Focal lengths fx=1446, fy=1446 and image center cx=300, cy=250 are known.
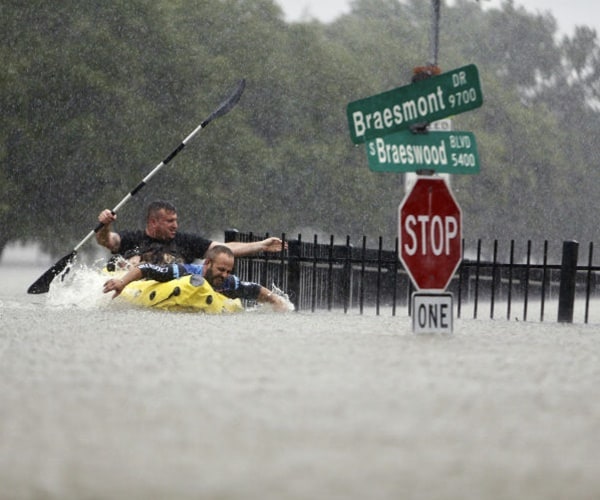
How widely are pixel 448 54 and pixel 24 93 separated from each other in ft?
107

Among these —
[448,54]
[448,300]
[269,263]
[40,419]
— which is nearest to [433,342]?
[448,300]

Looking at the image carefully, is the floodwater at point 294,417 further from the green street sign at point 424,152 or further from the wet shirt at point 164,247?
the wet shirt at point 164,247

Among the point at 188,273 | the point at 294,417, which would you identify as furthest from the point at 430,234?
the point at 294,417

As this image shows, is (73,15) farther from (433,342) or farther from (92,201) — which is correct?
(433,342)

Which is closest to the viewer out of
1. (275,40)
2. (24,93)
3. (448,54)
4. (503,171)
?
(24,93)

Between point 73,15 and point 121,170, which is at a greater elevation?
point 73,15

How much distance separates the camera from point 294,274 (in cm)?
1853

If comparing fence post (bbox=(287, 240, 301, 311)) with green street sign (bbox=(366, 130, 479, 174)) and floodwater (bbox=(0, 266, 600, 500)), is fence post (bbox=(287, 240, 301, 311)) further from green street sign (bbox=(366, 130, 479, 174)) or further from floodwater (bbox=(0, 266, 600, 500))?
floodwater (bbox=(0, 266, 600, 500))

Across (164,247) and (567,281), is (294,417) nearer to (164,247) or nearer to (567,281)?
(164,247)

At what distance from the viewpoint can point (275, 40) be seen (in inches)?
2099

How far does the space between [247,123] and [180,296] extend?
36781 millimetres

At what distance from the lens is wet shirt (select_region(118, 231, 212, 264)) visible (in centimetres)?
1684

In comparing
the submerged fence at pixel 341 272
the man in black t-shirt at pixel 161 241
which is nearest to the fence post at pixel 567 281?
the submerged fence at pixel 341 272

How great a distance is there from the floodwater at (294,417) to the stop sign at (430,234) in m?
0.56
